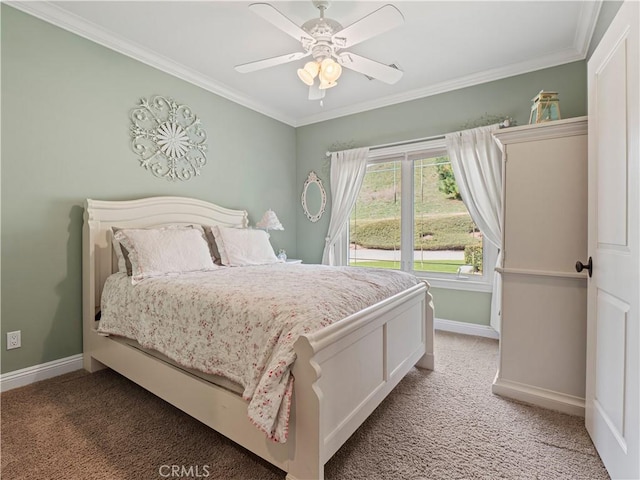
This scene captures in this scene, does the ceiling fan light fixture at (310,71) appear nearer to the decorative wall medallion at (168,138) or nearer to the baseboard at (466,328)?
the decorative wall medallion at (168,138)

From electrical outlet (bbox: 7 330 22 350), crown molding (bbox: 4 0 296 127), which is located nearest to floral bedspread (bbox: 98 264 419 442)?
electrical outlet (bbox: 7 330 22 350)

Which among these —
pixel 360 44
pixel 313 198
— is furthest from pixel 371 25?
pixel 313 198

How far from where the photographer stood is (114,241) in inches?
93.4

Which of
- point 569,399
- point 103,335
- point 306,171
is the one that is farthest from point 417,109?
point 103,335

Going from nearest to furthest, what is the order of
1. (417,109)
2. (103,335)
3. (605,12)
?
1. (605,12)
2. (103,335)
3. (417,109)

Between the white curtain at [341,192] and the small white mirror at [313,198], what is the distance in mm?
209

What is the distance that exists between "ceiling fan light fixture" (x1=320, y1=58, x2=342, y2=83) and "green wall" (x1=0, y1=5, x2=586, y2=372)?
1.82 meters

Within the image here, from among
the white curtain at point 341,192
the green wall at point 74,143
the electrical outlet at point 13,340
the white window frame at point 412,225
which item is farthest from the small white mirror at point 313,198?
the electrical outlet at point 13,340

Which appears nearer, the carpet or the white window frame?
the carpet

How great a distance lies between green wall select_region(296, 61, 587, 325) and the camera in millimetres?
2857

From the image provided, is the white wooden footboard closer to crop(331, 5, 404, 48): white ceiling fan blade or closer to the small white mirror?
crop(331, 5, 404, 48): white ceiling fan blade

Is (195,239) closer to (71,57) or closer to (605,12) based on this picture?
(71,57)

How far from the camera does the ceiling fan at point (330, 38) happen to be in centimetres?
175

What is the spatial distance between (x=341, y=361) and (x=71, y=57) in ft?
9.93
